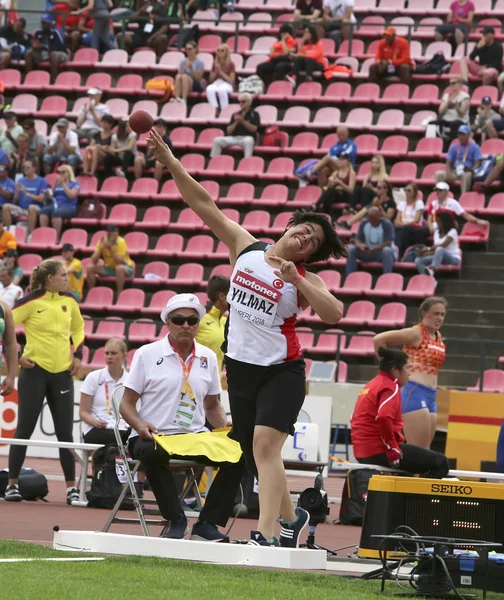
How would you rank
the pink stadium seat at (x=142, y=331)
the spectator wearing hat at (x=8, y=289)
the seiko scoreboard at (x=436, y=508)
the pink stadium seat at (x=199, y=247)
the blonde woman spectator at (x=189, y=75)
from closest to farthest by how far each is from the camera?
the seiko scoreboard at (x=436, y=508) → the spectator wearing hat at (x=8, y=289) → the pink stadium seat at (x=142, y=331) → the pink stadium seat at (x=199, y=247) → the blonde woman spectator at (x=189, y=75)

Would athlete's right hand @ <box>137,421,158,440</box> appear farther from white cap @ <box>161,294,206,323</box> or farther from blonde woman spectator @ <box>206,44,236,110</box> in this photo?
A: blonde woman spectator @ <box>206,44,236,110</box>

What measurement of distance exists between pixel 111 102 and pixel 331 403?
10.8 metres

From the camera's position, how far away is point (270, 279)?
6.77 m

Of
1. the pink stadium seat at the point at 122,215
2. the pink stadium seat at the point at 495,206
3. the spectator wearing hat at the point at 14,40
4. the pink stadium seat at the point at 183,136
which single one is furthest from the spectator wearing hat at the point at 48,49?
the pink stadium seat at the point at 495,206

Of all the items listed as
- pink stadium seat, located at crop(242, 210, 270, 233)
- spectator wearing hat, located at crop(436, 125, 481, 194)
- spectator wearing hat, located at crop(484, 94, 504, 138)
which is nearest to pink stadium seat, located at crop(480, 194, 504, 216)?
spectator wearing hat, located at crop(436, 125, 481, 194)

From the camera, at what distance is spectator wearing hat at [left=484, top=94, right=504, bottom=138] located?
21016 mm

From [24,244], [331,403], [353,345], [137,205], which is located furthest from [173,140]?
[331,403]

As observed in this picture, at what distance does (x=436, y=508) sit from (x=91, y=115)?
18059mm

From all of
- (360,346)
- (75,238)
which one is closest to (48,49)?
(75,238)

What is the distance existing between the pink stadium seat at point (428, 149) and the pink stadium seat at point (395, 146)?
0.16 metres

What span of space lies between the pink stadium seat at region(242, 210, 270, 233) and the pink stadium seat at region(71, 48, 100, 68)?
630 centimetres

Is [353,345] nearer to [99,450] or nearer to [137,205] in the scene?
[137,205]

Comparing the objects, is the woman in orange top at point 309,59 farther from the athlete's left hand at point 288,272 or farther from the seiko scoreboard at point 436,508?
the seiko scoreboard at point 436,508

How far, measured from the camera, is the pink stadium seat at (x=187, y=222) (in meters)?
21.5
